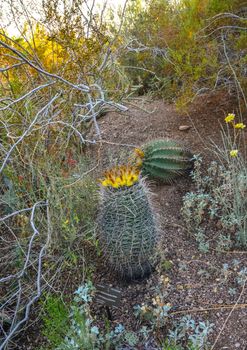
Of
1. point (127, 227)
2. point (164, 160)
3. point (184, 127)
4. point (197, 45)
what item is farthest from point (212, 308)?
point (197, 45)

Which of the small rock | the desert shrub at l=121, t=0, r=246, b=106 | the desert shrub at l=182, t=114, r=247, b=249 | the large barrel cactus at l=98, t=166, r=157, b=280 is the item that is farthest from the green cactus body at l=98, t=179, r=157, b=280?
the small rock

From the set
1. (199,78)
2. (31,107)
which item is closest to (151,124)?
(199,78)

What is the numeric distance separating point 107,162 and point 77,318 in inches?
72.3

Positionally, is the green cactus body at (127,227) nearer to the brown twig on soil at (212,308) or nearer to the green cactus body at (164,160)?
the brown twig on soil at (212,308)

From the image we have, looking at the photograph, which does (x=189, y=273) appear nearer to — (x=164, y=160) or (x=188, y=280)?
(x=188, y=280)

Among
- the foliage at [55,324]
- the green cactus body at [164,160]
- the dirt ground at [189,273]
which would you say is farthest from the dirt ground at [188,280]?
the foliage at [55,324]

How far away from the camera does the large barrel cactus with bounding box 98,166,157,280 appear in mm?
2189

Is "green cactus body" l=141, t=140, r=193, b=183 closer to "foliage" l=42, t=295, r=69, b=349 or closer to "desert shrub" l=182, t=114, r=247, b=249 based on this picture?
"desert shrub" l=182, t=114, r=247, b=249

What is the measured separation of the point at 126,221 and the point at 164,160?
1.13 meters

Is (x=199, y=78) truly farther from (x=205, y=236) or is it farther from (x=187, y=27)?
(x=205, y=236)

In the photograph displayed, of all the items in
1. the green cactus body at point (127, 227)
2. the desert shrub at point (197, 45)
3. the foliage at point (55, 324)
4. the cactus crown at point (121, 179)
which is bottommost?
the foliage at point (55, 324)

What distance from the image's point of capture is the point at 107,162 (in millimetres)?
3666

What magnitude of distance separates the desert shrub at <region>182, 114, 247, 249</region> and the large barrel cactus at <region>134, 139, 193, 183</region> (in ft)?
0.47

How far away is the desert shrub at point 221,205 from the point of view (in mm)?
2711
